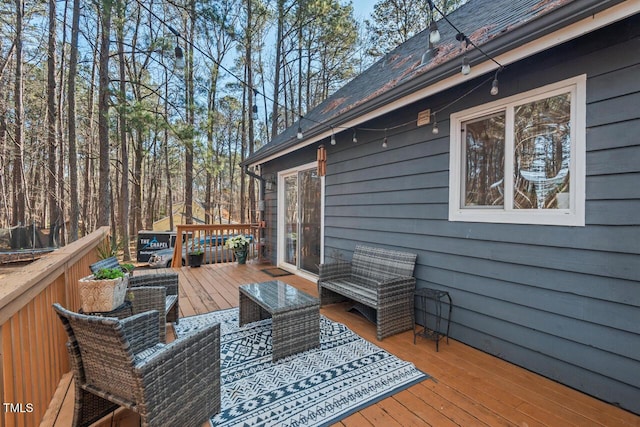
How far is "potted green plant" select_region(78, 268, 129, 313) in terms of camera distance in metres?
2.01

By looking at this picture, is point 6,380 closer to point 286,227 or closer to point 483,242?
point 483,242

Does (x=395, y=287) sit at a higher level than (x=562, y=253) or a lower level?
lower

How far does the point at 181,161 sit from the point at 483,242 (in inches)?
595

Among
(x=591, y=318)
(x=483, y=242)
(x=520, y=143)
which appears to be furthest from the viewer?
(x=483, y=242)

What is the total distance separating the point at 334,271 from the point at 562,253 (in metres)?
2.22

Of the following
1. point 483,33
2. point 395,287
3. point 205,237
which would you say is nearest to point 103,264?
point 395,287

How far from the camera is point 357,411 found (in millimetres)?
1780

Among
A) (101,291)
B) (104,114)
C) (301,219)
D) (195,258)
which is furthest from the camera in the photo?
(104,114)

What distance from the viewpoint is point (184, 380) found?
1509 mm

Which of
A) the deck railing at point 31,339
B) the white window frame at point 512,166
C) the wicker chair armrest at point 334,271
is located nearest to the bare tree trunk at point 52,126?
the deck railing at point 31,339

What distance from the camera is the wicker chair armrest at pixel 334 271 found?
11.5ft

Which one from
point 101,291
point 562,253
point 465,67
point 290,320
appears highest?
point 465,67

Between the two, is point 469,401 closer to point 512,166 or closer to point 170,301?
point 512,166

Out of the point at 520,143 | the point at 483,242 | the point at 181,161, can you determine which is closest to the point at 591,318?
the point at 483,242
